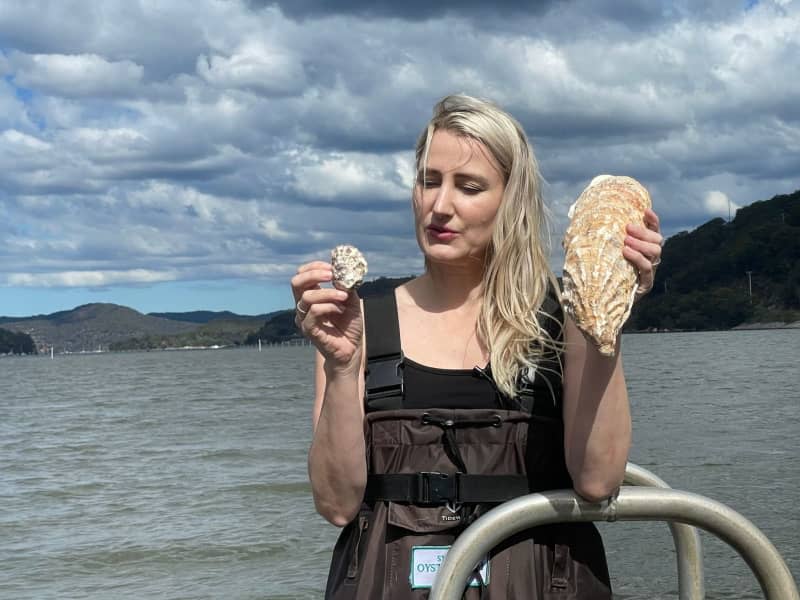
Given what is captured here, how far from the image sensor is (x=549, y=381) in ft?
8.53

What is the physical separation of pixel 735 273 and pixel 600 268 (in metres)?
167

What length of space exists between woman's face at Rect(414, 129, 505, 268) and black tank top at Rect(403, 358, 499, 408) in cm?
31

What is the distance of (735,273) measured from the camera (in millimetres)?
161625

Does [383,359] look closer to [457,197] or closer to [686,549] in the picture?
[457,197]

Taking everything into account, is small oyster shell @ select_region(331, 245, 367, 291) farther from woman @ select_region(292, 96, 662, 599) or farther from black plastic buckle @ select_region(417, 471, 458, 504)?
black plastic buckle @ select_region(417, 471, 458, 504)

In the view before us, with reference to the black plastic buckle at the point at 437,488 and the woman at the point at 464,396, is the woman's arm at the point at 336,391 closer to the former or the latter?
the woman at the point at 464,396

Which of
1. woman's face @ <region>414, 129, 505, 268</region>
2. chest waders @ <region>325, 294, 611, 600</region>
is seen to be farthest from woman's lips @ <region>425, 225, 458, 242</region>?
chest waders @ <region>325, 294, 611, 600</region>

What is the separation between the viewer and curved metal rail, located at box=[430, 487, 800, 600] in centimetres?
216

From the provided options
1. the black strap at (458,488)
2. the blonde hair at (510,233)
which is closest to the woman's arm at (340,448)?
the black strap at (458,488)

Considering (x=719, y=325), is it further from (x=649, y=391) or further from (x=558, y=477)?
(x=558, y=477)

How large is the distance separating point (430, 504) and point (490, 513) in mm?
366

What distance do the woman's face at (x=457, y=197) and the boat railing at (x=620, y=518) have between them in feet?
2.49

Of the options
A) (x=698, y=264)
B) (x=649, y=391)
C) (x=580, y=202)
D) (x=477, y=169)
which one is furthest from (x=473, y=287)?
(x=698, y=264)

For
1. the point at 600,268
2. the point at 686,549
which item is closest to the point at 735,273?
the point at 686,549
